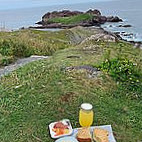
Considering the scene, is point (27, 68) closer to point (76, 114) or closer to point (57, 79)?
point (57, 79)

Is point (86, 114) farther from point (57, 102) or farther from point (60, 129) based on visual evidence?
point (57, 102)

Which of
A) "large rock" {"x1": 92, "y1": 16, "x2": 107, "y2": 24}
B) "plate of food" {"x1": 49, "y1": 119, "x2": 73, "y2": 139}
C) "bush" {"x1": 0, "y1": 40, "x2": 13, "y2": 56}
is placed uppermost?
"bush" {"x1": 0, "y1": 40, "x2": 13, "y2": 56}

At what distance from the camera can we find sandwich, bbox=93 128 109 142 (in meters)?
3.43

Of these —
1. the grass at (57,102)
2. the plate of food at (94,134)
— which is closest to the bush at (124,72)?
the grass at (57,102)

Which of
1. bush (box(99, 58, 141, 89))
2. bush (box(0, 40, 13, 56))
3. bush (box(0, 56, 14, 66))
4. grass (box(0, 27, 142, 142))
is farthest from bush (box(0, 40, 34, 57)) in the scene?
bush (box(99, 58, 141, 89))

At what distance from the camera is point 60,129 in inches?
143

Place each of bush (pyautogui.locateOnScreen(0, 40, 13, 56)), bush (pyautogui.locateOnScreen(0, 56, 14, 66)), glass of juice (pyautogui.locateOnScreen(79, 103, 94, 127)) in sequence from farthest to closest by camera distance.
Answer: bush (pyautogui.locateOnScreen(0, 40, 13, 56)), bush (pyautogui.locateOnScreen(0, 56, 14, 66)), glass of juice (pyautogui.locateOnScreen(79, 103, 94, 127))

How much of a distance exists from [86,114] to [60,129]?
1.33 feet

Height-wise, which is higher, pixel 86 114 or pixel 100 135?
pixel 86 114

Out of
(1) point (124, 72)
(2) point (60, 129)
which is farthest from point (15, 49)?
(2) point (60, 129)

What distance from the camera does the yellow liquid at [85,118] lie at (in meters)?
3.41

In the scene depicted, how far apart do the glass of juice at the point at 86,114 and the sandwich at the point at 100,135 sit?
0.37 ft

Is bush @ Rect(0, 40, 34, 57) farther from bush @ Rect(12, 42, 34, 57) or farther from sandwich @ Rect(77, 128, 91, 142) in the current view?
sandwich @ Rect(77, 128, 91, 142)

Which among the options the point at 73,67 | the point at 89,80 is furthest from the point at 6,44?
the point at 89,80
